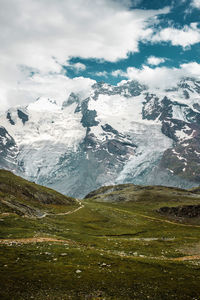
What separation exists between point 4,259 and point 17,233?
17617 mm

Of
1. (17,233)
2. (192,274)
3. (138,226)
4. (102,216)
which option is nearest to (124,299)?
(192,274)

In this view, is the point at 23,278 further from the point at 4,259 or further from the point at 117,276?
the point at 117,276

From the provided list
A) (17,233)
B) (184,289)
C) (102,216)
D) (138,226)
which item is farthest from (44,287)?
(102,216)

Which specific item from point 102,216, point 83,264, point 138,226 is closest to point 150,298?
point 83,264

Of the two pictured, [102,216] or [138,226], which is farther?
[102,216]

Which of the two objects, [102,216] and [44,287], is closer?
[44,287]

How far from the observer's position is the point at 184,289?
81.0 ft

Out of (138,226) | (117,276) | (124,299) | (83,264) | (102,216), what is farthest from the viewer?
(102,216)

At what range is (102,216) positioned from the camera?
114812 millimetres

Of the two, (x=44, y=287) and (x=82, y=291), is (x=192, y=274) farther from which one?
(x=44, y=287)

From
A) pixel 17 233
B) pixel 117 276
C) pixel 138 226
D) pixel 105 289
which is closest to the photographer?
pixel 105 289

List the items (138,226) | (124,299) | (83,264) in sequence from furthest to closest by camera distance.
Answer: (138,226) < (83,264) < (124,299)

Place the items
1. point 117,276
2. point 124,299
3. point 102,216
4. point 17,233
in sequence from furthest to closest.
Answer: point 102,216
point 17,233
point 117,276
point 124,299

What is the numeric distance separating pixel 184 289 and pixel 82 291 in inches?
356
